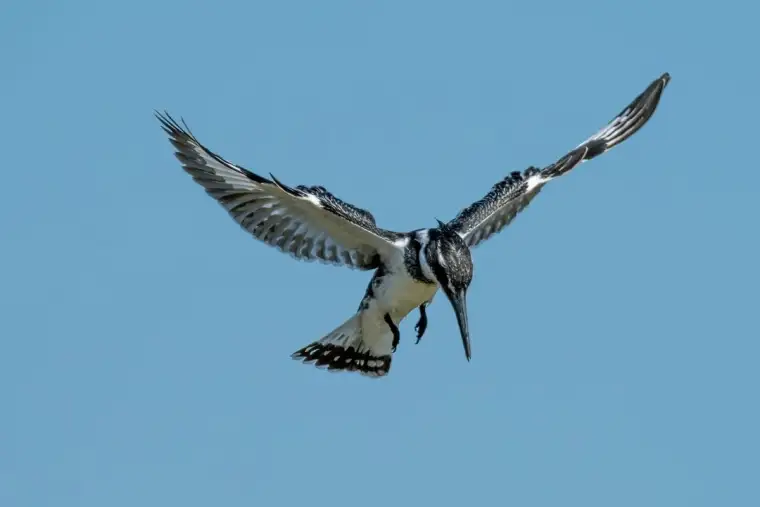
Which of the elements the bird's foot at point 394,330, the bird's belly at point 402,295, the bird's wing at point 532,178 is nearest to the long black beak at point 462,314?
the bird's belly at point 402,295

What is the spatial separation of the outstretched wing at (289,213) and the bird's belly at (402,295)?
31 cm

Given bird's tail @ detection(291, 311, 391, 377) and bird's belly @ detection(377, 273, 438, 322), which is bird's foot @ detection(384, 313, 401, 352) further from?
bird's tail @ detection(291, 311, 391, 377)

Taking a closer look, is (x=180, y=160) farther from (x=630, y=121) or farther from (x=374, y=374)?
(x=630, y=121)

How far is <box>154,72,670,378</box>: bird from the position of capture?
12.6m

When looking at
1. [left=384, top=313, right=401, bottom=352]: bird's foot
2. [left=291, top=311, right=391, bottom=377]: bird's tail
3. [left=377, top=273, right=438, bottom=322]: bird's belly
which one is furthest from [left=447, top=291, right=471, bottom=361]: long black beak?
[left=291, top=311, right=391, bottom=377]: bird's tail

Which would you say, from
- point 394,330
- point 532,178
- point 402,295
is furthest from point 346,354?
point 532,178

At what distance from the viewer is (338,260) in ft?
44.9

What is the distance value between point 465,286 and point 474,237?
244cm

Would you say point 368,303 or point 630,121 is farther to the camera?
point 630,121

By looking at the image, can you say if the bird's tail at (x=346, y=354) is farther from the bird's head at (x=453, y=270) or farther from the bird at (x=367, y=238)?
the bird's head at (x=453, y=270)

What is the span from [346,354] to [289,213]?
6.49ft

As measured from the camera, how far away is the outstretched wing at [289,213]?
12531 millimetres

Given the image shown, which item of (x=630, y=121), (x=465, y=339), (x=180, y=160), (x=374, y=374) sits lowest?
(x=465, y=339)

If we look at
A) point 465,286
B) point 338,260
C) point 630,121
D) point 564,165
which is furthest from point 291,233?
point 630,121
